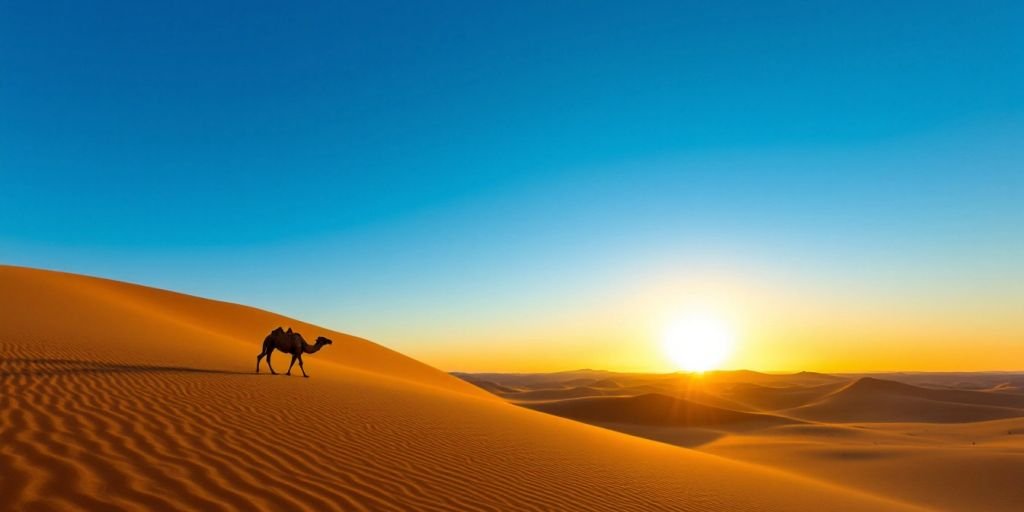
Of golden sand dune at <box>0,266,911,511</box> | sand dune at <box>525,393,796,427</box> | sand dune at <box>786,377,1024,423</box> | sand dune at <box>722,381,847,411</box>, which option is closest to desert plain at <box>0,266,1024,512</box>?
golden sand dune at <box>0,266,911,511</box>

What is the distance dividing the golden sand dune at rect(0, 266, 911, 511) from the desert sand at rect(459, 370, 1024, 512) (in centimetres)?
719

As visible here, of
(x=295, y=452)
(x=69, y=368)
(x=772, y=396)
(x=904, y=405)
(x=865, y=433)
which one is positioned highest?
(x=69, y=368)

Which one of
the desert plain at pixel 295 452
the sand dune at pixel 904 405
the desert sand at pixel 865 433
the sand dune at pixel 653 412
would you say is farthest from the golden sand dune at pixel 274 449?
the sand dune at pixel 904 405

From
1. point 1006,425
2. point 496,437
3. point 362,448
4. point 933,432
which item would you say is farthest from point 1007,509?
point 1006,425

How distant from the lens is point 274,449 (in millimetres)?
6918

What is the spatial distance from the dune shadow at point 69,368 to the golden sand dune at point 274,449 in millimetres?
40

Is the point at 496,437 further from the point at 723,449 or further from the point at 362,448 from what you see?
the point at 723,449

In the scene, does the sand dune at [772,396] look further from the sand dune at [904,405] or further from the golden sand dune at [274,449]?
the golden sand dune at [274,449]

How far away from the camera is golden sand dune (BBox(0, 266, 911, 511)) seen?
5.23 metres

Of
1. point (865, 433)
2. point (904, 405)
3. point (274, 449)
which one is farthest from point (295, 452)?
point (904, 405)

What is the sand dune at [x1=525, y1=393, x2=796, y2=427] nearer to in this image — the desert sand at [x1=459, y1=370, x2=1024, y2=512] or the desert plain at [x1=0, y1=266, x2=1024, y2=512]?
the desert sand at [x1=459, y1=370, x2=1024, y2=512]

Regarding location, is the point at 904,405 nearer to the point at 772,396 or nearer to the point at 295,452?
the point at 772,396

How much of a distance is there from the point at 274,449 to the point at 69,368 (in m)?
6.86

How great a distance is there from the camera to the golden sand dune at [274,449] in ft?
17.2
